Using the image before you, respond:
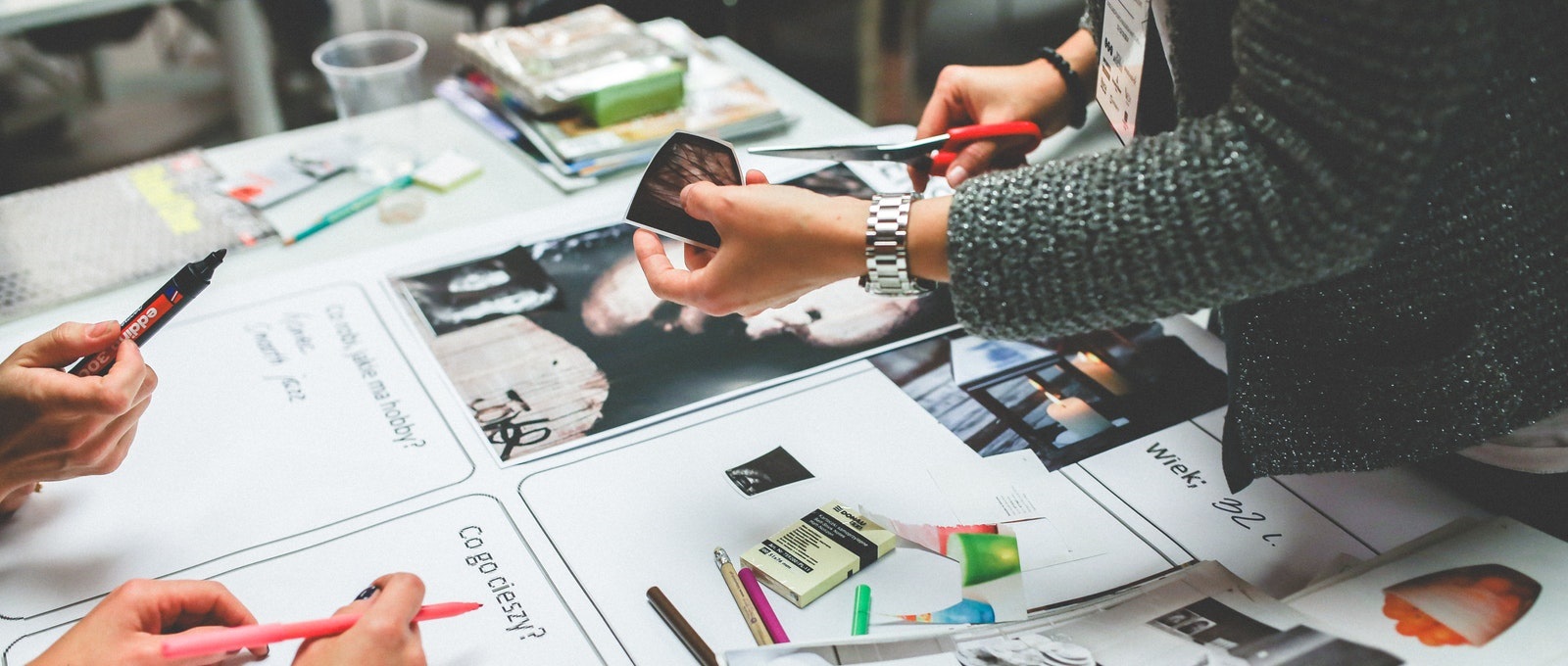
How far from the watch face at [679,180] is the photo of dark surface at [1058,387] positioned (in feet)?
0.75

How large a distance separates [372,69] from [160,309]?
2.06ft

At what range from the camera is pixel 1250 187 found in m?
0.60

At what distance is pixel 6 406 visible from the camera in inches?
28.9

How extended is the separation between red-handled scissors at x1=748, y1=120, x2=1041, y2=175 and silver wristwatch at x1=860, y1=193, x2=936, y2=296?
11.9 inches

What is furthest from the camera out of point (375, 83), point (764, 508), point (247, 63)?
point (247, 63)

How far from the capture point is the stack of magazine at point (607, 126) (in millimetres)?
1292

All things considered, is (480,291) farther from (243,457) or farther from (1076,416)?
(1076,416)

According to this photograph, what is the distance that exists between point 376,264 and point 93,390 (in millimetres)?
411

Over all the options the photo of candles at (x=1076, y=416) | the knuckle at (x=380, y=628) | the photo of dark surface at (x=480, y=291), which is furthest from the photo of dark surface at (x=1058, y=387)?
the knuckle at (x=380, y=628)

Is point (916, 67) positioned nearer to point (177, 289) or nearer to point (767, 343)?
point (767, 343)

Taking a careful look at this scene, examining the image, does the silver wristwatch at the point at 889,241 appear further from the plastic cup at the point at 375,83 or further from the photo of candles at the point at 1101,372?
the plastic cup at the point at 375,83

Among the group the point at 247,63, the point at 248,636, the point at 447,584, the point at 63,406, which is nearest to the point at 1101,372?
the point at 447,584

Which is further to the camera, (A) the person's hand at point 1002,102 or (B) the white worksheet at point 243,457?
(A) the person's hand at point 1002,102

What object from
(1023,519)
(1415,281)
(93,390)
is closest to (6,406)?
(93,390)
